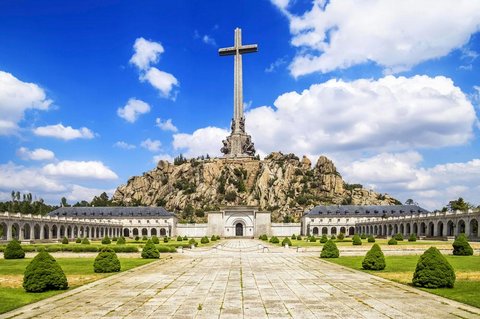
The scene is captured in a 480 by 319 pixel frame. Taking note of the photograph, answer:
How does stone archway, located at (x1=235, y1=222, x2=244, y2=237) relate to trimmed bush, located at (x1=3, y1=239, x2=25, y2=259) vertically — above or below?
below

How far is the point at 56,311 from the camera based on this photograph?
48.3ft

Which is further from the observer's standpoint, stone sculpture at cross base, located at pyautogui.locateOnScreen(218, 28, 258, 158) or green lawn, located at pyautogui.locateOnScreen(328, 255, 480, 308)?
stone sculpture at cross base, located at pyautogui.locateOnScreen(218, 28, 258, 158)

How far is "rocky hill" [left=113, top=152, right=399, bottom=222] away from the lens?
158m

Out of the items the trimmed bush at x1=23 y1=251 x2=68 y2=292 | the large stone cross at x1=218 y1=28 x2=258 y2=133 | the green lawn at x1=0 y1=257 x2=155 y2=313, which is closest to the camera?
the green lawn at x1=0 y1=257 x2=155 y2=313

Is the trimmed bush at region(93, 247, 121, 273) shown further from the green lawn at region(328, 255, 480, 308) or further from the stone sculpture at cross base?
the stone sculpture at cross base

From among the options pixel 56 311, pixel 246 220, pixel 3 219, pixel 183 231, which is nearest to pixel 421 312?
pixel 56 311

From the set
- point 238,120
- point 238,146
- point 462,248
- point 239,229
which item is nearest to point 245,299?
point 462,248

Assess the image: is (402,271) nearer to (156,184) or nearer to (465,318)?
(465,318)

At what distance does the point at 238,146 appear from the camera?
158000mm

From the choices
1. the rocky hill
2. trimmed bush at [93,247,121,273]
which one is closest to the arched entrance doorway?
the rocky hill

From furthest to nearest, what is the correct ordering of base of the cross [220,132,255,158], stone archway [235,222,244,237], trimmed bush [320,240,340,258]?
1. base of the cross [220,132,255,158]
2. stone archway [235,222,244,237]
3. trimmed bush [320,240,340,258]

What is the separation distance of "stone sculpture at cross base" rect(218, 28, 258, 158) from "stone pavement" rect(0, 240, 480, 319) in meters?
124

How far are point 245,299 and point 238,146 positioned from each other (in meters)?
142

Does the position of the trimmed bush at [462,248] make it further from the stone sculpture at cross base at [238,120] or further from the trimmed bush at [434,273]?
the stone sculpture at cross base at [238,120]
